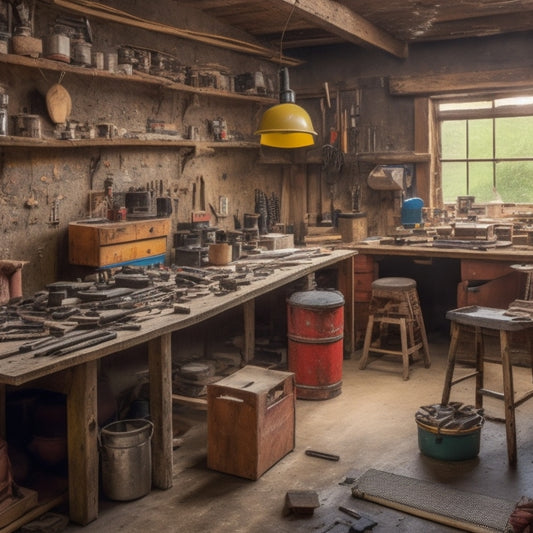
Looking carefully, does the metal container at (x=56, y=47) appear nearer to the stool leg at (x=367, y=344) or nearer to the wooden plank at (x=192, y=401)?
the wooden plank at (x=192, y=401)

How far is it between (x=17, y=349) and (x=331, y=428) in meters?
2.23

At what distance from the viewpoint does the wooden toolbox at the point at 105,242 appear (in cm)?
453

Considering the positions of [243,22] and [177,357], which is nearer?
[177,357]

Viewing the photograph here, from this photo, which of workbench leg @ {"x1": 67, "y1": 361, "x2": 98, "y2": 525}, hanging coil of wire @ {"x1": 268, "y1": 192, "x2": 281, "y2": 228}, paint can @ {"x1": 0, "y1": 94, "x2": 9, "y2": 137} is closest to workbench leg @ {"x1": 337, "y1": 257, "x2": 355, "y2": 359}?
hanging coil of wire @ {"x1": 268, "y1": 192, "x2": 281, "y2": 228}

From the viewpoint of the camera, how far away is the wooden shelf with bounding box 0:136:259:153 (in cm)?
413

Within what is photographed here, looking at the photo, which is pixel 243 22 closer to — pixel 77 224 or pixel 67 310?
pixel 77 224

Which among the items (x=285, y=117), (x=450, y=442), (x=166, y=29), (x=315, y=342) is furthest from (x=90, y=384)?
(x=166, y=29)

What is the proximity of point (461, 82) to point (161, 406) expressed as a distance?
470cm

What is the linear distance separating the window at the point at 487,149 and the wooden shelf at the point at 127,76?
1.89 meters

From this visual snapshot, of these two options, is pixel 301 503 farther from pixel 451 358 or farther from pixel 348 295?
pixel 348 295

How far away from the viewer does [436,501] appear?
3520 mm

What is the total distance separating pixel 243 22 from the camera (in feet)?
21.1

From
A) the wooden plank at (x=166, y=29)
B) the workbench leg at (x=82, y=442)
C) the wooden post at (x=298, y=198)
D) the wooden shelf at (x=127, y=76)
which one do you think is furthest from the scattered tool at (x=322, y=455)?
the wooden post at (x=298, y=198)

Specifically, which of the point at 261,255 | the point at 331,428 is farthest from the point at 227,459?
the point at 261,255
